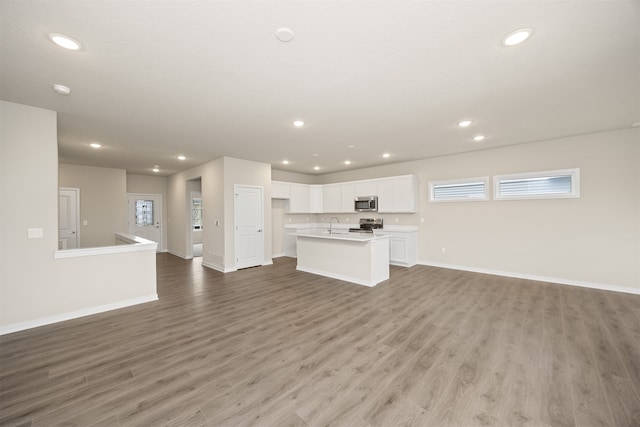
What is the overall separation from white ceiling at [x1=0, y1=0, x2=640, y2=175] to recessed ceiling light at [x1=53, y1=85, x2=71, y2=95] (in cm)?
6

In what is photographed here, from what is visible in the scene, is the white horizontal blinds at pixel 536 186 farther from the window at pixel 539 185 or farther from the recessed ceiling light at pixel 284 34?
the recessed ceiling light at pixel 284 34

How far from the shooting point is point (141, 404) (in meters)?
1.82

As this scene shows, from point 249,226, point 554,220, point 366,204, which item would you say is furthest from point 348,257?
point 554,220

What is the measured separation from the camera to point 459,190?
6004mm

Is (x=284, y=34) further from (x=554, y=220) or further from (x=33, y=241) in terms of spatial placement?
(x=554, y=220)

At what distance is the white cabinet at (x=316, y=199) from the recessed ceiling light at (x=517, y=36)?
6661mm

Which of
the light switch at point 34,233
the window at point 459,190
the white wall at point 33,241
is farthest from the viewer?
the window at point 459,190

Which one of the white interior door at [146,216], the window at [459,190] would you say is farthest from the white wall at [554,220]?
the white interior door at [146,216]

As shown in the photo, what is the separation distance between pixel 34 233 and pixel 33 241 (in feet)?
0.33

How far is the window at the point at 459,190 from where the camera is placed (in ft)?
18.6

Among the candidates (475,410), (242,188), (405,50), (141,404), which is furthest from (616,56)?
(242,188)

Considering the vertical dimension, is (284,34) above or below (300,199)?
above

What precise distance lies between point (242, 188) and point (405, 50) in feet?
16.4

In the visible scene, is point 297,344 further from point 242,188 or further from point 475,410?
point 242,188
